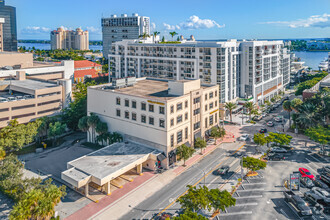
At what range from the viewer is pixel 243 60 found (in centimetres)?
10706

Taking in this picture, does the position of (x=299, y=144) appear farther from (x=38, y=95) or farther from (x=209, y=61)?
(x=38, y=95)

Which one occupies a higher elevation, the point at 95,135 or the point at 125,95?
the point at 125,95

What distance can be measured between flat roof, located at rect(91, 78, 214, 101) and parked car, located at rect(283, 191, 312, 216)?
2990 cm

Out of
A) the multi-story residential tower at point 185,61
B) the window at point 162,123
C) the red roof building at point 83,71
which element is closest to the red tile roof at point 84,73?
the red roof building at point 83,71

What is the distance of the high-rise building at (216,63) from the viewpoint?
98.0 m

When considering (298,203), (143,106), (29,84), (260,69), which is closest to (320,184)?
(298,203)

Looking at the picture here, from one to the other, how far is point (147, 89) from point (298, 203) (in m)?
43.3

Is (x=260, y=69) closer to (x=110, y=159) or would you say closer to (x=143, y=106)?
(x=143, y=106)

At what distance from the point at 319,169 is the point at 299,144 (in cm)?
1512

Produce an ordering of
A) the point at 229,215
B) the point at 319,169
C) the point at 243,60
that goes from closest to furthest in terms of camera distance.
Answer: the point at 229,215 → the point at 319,169 → the point at 243,60

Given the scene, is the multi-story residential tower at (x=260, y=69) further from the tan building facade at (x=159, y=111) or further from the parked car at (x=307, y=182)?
the parked car at (x=307, y=182)

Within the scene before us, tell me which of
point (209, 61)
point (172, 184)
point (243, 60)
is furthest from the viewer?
point (243, 60)

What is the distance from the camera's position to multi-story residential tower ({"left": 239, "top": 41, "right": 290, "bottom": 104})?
10594cm

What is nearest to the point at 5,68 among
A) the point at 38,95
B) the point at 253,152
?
the point at 38,95
